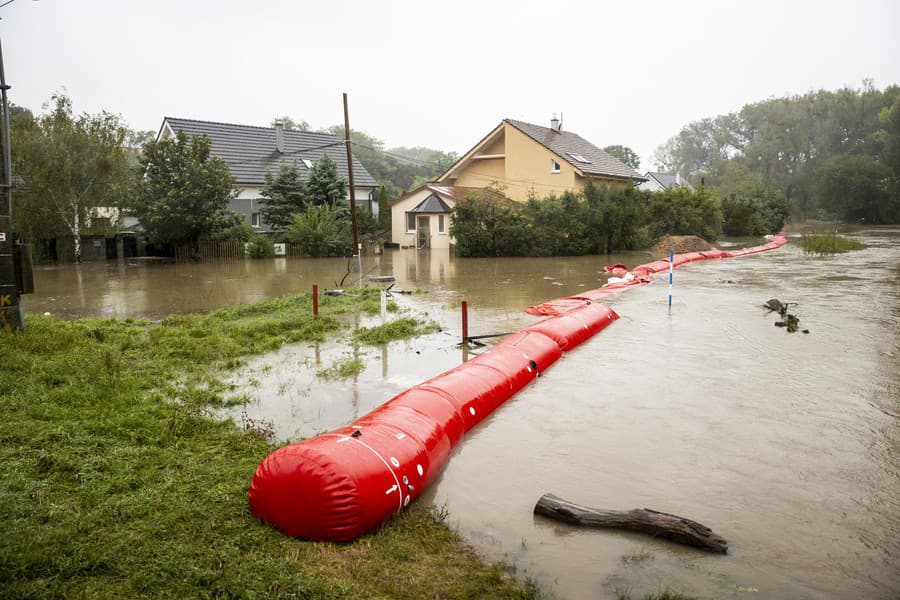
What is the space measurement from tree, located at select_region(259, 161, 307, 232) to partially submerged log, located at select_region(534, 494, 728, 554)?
2793 centimetres

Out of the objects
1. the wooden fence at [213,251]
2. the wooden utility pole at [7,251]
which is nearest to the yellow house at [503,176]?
the wooden fence at [213,251]

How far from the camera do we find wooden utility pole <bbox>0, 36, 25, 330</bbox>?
9.14 metres

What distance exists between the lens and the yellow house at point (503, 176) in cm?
3456

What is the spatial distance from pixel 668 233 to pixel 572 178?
622cm

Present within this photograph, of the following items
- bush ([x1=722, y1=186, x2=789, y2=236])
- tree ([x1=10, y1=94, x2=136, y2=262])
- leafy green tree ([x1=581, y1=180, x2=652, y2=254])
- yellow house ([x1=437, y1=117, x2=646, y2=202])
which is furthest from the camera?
bush ([x1=722, y1=186, x2=789, y2=236])

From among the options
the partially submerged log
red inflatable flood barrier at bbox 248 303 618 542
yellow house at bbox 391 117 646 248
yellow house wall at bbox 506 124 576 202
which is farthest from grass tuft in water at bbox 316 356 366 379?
yellow house wall at bbox 506 124 576 202

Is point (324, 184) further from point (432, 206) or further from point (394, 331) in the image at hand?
point (394, 331)

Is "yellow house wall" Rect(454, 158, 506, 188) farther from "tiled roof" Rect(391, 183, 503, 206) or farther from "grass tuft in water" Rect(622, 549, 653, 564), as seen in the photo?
"grass tuft in water" Rect(622, 549, 653, 564)

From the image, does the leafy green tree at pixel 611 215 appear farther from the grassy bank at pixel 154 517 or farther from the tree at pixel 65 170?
the grassy bank at pixel 154 517

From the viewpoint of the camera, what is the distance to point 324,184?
32.1 meters

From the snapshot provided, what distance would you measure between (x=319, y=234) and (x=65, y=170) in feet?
32.9

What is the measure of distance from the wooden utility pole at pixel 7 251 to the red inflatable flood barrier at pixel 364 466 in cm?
668

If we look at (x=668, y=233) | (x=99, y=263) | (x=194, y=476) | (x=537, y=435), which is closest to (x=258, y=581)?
(x=194, y=476)

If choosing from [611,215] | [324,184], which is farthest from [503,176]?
[324,184]
